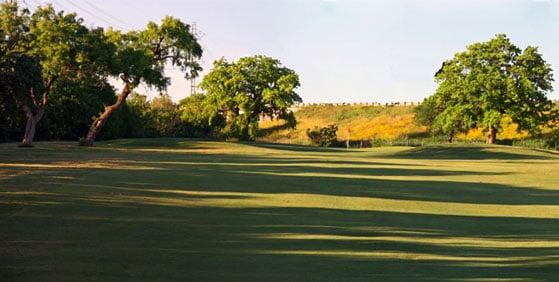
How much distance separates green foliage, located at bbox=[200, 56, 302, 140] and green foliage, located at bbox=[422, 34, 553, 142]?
16.8 metres

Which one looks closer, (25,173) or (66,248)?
(66,248)

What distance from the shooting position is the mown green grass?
8.59 metres

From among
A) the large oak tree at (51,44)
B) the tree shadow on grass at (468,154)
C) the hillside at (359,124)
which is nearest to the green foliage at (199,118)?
the hillside at (359,124)

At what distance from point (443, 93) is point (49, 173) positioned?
54.5 meters

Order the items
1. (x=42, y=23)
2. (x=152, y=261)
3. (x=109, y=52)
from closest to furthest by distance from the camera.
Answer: (x=152, y=261) → (x=42, y=23) → (x=109, y=52)

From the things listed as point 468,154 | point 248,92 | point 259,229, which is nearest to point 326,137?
point 248,92

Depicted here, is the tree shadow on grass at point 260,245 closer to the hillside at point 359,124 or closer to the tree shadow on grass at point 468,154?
the tree shadow on grass at point 468,154

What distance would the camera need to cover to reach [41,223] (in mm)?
11125

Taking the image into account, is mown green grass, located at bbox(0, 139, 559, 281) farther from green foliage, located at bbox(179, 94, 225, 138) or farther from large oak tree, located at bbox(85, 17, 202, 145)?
green foliage, located at bbox(179, 94, 225, 138)

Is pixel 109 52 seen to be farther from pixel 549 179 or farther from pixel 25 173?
pixel 549 179

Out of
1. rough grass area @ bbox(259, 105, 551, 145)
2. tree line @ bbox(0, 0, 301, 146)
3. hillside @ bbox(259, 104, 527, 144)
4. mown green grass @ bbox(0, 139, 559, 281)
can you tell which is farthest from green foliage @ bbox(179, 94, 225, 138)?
mown green grass @ bbox(0, 139, 559, 281)

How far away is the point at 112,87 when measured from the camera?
71938 mm

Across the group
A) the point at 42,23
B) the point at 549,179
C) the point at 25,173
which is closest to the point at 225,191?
the point at 25,173

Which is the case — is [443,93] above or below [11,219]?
above
